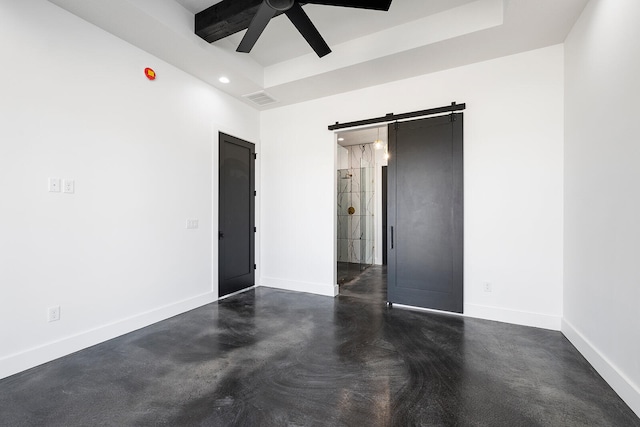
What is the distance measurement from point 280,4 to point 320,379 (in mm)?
2923

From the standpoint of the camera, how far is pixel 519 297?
3.23 m

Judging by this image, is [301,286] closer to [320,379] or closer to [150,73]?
[320,379]

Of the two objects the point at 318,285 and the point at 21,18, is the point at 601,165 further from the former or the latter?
the point at 21,18

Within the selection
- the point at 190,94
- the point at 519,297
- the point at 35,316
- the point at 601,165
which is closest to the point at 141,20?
the point at 190,94

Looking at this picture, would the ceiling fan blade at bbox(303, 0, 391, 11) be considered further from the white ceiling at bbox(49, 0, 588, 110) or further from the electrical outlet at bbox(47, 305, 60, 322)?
the electrical outlet at bbox(47, 305, 60, 322)

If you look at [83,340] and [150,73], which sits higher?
[150,73]

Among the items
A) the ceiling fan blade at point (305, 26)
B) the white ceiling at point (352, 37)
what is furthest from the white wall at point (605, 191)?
the ceiling fan blade at point (305, 26)

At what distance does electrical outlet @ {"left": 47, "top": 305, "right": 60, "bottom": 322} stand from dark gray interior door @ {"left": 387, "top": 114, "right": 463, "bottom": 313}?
3546mm

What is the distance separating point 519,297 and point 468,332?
0.79 metres

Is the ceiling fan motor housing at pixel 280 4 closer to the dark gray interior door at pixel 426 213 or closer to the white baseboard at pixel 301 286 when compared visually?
the dark gray interior door at pixel 426 213

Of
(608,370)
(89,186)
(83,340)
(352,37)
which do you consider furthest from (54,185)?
(608,370)

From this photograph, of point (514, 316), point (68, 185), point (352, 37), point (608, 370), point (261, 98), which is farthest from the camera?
point (261, 98)

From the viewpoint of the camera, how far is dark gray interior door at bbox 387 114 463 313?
351cm

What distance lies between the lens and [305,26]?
251cm
